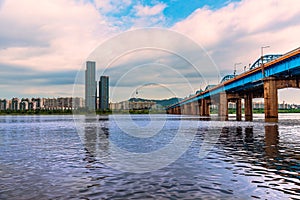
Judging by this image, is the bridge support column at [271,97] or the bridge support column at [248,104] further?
the bridge support column at [248,104]

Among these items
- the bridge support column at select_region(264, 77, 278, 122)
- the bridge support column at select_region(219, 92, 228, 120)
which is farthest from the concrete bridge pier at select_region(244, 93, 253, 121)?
the bridge support column at select_region(264, 77, 278, 122)

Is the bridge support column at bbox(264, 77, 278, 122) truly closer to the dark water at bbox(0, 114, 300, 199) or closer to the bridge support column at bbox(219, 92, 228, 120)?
the bridge support column at bbox(219, 92, 228, 120)

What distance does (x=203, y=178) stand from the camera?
45.2 feet

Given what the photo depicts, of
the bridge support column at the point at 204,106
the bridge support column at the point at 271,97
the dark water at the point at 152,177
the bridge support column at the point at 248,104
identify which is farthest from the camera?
the bridge support column at the point at 204,106

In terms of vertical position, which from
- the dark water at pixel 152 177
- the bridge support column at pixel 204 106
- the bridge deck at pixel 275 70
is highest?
the bridge deck at pixel 275 70

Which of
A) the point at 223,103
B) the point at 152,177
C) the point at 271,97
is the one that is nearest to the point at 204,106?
the point at 223,103

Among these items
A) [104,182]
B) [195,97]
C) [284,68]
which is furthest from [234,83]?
[104,182]

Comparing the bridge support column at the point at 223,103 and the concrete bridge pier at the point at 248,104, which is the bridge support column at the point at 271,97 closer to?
the bridge support column at the point at 223,103

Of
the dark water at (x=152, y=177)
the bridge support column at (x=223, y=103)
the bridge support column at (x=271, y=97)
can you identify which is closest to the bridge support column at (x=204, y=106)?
the bridge support column at (x=223, y=103)

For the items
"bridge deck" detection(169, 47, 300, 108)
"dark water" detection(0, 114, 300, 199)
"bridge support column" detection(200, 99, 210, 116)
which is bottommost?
"dark water" detection(0, 114, 300, 199)

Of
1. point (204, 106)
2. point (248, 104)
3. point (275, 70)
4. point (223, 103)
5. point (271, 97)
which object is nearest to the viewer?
point (275, 70)

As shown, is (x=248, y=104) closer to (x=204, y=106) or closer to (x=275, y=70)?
(x=204, y=106)

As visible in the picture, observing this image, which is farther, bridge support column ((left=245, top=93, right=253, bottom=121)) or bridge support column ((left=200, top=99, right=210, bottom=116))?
bridge support column ((left=200, top=99, right=210, bottom=116))

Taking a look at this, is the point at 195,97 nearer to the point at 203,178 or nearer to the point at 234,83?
the point at 234,83
